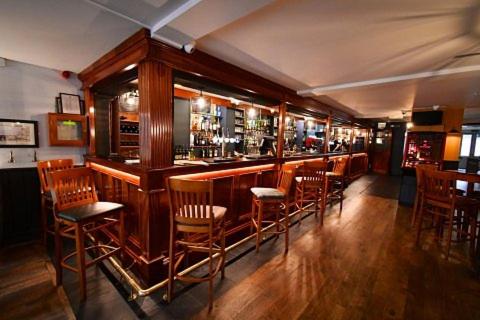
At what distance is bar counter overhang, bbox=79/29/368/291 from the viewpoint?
83.7 inches

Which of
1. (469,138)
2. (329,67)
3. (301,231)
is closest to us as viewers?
(329,67)

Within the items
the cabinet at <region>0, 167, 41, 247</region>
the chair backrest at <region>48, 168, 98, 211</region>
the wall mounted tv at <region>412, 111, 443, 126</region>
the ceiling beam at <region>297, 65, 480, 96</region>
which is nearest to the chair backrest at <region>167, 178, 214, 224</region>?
the chair backrest at <region>48, 168, 98, 211</region>

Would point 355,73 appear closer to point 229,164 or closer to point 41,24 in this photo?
point 229,164

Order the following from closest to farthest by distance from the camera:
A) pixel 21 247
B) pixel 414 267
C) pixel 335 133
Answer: pixel 414 267
pixel 21 247
pixel 335 133

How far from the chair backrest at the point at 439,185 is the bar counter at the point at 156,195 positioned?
2429 mm

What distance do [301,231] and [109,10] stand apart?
144 inches

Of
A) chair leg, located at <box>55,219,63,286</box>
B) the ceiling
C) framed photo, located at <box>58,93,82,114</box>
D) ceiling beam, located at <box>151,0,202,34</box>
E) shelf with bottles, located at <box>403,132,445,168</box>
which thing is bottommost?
chair leg, located at <box>55,219,63,286</box>

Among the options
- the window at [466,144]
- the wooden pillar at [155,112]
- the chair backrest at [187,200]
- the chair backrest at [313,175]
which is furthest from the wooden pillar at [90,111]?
the window at [466,144]

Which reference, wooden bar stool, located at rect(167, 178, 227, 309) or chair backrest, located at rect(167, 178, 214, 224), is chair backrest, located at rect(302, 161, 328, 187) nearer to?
wooden bar stool, located at rect(167, 178, 227, 309)

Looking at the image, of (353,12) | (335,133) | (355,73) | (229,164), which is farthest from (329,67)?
(335,133)

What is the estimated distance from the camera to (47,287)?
6.89ft

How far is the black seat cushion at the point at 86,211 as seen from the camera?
1874mm

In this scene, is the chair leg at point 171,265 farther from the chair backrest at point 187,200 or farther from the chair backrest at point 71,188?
the chair backrest at point 71,188

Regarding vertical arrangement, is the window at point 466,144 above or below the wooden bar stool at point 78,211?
above
